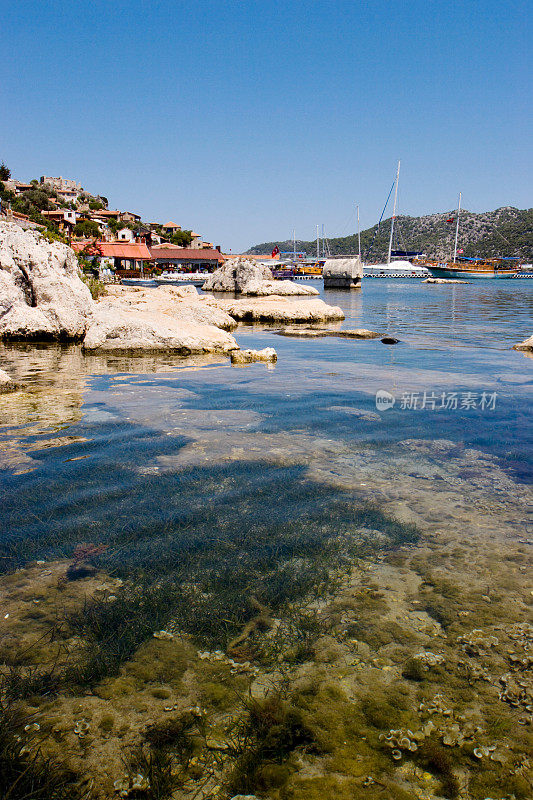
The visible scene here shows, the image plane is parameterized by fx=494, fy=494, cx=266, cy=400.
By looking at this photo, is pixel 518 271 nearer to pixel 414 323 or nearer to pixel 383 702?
pixel 414 323

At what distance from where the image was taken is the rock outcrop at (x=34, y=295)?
1232 cm

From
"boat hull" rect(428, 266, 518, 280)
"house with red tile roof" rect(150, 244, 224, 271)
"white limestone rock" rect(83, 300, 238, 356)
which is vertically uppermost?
"house with red tile roof" rect(150, 244, 224, 271)

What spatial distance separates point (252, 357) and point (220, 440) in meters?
5.96

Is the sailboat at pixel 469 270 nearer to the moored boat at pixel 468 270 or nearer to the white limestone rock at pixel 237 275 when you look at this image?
the moored boat at pixel 468 270

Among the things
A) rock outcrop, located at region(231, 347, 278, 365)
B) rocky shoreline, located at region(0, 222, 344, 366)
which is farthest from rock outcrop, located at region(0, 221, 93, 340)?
rock outcrop, located at region(231, 347, 278, 365)

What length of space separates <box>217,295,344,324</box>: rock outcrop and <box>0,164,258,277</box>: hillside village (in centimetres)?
2691

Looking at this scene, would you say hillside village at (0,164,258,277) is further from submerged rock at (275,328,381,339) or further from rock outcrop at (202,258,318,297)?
submerged rock at (275,328,381,339)

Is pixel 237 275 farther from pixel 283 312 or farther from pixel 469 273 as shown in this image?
pixel 469 273

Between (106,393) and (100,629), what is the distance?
5379 mm

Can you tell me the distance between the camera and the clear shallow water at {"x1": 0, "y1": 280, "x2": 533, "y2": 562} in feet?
12.1

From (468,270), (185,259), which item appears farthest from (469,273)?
(185,259)

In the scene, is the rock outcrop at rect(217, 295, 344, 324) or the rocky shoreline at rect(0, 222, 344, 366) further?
the rock outcrop at rect(217, 295, 344, 324)

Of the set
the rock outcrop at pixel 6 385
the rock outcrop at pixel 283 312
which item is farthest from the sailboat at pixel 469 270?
the rock outcrop at pixel 6 385

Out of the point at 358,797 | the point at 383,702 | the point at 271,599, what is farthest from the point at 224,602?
the point at 358,797
